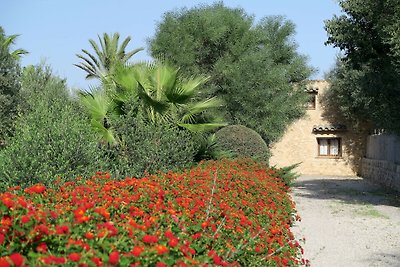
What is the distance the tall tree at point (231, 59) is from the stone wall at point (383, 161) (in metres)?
4.51

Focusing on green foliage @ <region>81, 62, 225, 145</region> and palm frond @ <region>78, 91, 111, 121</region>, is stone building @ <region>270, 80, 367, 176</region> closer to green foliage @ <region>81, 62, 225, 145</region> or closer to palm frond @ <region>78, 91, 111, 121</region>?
green foliage @ <region>81, 62, 225, 145</region>

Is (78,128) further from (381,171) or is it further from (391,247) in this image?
(381,171)

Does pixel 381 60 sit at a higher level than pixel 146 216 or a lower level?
higher

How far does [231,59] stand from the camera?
24.0 meters

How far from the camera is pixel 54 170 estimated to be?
335 inches

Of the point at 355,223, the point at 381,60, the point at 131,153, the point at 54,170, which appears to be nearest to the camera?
the point at 54,170

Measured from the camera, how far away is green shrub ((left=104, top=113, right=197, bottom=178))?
10516mm

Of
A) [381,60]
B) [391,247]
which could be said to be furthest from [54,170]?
[381,60]

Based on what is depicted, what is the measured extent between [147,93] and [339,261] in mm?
5571

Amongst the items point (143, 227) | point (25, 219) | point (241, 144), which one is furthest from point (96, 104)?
point (25, 219)

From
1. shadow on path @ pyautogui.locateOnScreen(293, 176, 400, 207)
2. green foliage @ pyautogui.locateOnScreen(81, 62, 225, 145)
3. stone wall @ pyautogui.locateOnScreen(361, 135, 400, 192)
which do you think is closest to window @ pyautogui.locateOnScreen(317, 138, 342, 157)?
stone wall @ pyautogui.locateOnScreen(361, 135, 400, 192)

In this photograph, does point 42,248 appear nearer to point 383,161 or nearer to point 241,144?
point 241,144

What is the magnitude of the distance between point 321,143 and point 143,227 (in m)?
27.9

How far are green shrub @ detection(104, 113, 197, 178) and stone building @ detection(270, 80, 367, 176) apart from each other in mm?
19668
